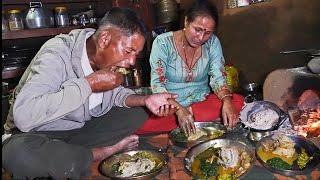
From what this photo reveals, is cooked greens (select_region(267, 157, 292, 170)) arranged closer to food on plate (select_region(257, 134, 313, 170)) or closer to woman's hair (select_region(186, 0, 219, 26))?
food on plate (select_region(257, 134, 313, 170))

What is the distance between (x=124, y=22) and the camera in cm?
275

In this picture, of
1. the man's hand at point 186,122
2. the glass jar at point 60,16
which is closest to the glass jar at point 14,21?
the glass jar at point 60,16

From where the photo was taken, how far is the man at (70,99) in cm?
Result: 249

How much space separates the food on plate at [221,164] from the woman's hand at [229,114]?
2.37 feet

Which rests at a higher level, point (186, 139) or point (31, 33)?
point (31, 33)

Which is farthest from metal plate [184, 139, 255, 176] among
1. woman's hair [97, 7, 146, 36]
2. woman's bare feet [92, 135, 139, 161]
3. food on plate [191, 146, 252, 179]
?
woman's hair [97, 7, 146, 36]

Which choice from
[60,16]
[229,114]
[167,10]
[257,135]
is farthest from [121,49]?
[167,10]

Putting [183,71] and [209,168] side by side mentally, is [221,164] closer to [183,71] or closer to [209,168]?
[209,168]

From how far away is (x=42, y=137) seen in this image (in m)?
2.69

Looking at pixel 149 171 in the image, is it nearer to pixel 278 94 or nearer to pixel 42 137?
pixel 42 137

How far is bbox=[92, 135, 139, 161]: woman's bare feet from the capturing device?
119 inches

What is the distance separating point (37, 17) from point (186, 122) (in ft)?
12.8

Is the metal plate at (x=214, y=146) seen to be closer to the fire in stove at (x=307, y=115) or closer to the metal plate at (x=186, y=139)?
the metal plate at (x=186, y=139)

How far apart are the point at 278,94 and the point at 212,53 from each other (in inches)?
43.4
